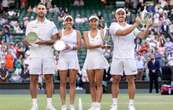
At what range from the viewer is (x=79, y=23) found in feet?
107

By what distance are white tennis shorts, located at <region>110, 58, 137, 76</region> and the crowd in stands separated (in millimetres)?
12103

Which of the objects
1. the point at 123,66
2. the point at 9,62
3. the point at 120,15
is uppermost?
the point at 120,15

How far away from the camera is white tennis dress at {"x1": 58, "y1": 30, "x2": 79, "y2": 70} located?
13.8 meters

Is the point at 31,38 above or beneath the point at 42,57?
above

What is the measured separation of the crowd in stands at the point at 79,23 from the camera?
27344 millimetres

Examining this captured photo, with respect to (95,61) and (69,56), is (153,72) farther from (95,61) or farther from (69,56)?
(69,56)

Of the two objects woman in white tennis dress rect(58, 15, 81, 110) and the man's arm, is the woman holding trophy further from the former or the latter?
the man's arm

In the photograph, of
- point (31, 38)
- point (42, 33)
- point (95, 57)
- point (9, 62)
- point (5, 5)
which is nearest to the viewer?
point (31, 38)

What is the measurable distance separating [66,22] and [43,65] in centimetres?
104

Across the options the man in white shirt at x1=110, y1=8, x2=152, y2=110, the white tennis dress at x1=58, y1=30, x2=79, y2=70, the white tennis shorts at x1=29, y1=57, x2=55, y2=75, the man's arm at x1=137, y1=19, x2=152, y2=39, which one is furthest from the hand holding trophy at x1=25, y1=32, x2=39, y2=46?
the man's arm at x1=137, y1=19, x2=152, y2=39

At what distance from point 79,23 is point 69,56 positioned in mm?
18733

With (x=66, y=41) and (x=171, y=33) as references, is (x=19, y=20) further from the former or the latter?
(x=66, y=41)

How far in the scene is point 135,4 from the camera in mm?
34875

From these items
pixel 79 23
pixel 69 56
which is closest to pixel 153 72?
pixel 79 23
